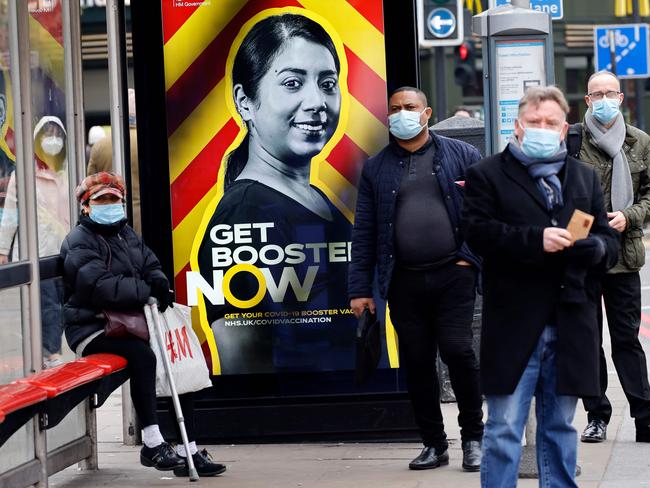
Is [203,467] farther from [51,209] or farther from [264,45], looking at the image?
[264,45]

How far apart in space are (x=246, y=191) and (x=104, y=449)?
1601 millimetres

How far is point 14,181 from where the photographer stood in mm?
6312

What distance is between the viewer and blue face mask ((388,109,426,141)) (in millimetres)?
6789

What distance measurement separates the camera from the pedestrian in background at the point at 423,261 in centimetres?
667

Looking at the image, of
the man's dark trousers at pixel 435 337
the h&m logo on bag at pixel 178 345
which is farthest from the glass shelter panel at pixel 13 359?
the man's dark trousers at pixel 435 337

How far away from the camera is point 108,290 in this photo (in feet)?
21.9

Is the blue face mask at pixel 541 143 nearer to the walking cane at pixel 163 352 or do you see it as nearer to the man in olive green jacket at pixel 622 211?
the man in olive green jacket at pixel 622 211

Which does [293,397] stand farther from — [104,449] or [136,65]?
[136,65]

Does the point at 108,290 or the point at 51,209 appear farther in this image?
the point at 51,209

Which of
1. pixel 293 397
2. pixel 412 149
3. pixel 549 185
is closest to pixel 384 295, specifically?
pixel 412 149

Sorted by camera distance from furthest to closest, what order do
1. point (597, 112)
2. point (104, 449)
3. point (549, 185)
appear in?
point (104, 449)
point (597, 112)
point (549, 185)

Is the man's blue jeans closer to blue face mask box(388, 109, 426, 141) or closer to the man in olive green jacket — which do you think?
blue face mask box(388, 109, 426, 141)

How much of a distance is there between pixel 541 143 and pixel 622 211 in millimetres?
2189

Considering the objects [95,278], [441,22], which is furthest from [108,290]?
[441,22]
